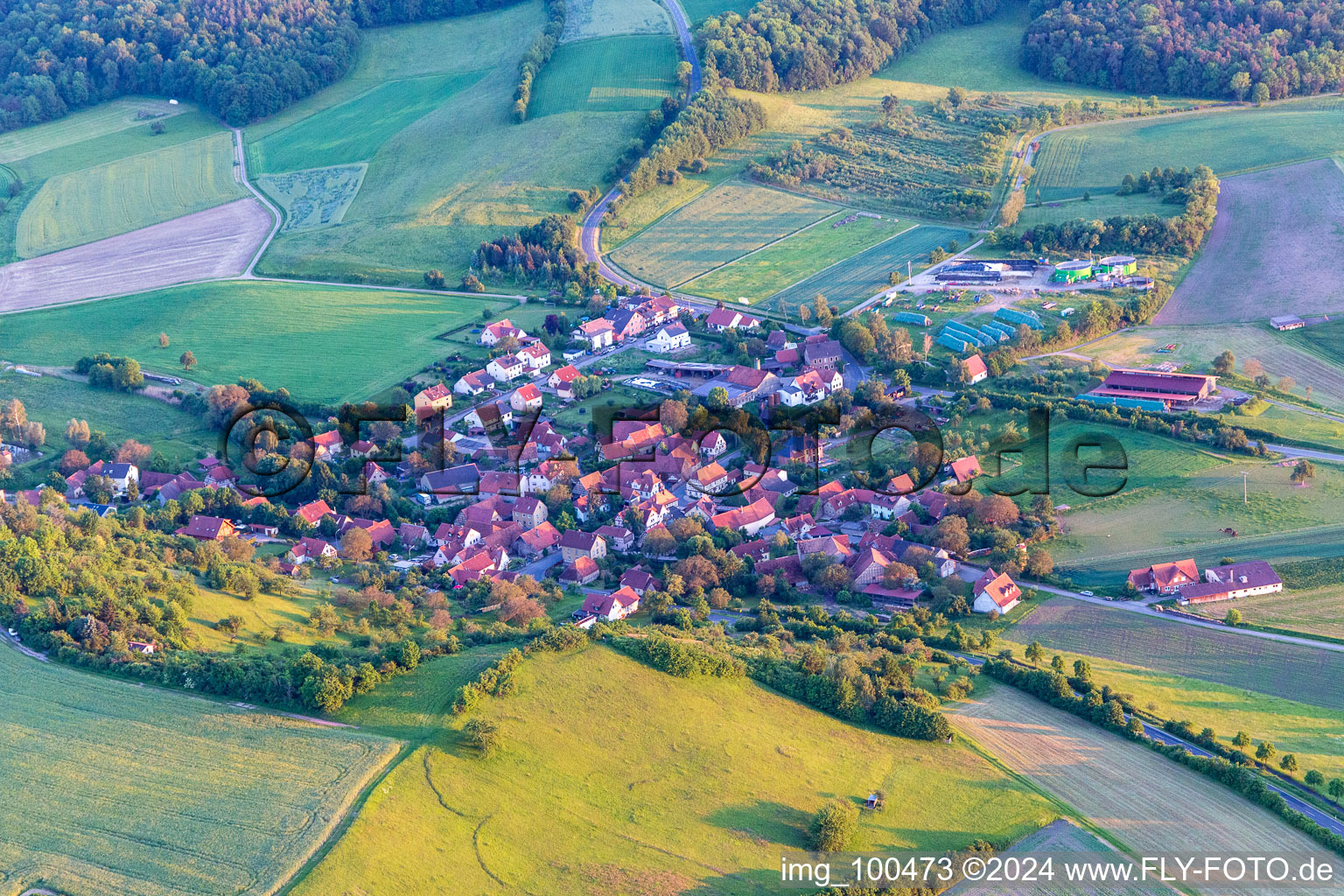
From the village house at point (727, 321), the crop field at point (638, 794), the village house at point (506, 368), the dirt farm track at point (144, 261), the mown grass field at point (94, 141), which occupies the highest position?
the mown grass field at point (94, 141)

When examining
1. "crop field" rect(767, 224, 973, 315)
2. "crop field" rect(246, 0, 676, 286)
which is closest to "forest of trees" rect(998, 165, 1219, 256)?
"crop field" rect(767, 224, 973, 315)

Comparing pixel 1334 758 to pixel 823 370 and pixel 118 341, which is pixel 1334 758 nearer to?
pixel 823 370

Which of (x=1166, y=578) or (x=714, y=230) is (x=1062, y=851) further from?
(x=714, y=230)

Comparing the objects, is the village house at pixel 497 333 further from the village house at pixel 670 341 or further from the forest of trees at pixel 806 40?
the forest of trees at pixel 806 40

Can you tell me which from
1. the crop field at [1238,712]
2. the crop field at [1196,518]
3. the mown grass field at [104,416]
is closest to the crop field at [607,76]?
the mown grass field at [104,416]

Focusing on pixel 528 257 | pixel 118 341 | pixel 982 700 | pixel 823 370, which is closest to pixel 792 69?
pixel 528 257
